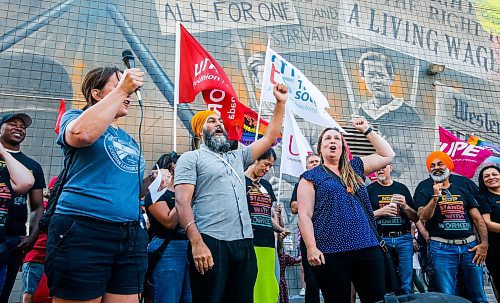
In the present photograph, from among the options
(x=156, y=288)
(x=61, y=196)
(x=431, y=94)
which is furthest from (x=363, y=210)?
(x=431, y=94)

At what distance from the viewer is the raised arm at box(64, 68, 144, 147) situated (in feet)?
4.94

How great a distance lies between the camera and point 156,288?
2928 millimetres

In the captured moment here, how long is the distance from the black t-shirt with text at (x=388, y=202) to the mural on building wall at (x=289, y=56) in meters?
2.00

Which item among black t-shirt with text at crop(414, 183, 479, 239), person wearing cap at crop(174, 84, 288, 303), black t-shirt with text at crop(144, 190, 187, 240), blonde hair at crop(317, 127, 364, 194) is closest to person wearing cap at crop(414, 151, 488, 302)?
black t-shirt with text at crop(414, 183, 479, 239)

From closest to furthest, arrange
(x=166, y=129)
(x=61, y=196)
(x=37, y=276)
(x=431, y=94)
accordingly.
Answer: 1. (x=61, y=196)
2. (x=37, y=276)
3. (x=166, y=129)
4. (x=431, y=94)

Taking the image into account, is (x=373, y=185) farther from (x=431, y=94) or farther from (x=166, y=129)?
(x=431, y=94)

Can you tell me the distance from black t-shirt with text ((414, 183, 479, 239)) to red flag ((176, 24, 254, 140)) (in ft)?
6.43

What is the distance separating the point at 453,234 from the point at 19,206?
3.58 meters

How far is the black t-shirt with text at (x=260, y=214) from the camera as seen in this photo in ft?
10.9

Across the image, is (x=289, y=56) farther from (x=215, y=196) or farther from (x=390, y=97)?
(x=215, y=196)

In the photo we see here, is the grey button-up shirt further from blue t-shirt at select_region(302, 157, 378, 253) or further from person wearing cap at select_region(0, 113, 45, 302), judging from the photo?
person wearing cap at select_region(0, 113, 45, 302)

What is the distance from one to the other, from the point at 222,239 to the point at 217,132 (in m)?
0.68

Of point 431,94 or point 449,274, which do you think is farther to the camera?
point 431,94

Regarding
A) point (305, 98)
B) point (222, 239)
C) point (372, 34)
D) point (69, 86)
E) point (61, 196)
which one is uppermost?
point (372, 34)
